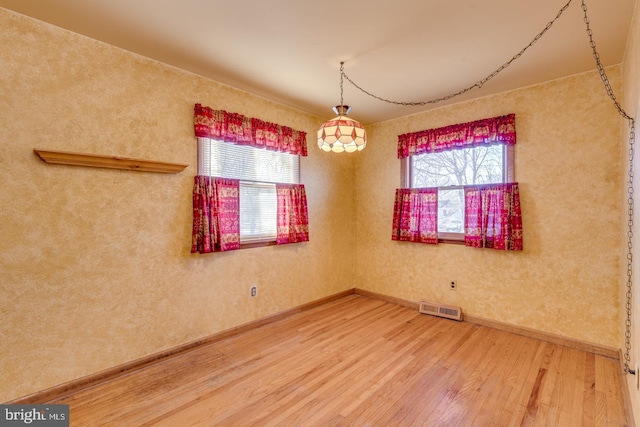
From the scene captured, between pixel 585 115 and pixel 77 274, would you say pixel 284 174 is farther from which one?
pixel 585 115

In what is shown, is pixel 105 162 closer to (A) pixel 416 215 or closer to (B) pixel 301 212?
(B) pixel 301 212

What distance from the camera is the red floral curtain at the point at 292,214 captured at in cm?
362

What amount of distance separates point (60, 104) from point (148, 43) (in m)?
0.81

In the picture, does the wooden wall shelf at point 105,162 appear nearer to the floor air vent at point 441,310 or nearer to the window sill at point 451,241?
the window sill at point 451,241

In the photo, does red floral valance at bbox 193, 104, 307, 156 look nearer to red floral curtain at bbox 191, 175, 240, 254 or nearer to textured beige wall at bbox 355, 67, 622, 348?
red floral curtain at bbox 191, 175, 240, 254

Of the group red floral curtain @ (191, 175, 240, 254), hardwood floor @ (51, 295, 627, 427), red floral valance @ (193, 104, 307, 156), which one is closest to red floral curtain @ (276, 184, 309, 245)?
red floral valance @ (193, 104, 307, 156)

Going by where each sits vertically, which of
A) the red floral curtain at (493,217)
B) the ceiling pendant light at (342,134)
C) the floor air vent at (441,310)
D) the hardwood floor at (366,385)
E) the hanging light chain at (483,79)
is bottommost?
the hardwood floor at (366,385)

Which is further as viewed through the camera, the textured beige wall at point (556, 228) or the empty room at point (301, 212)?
the textured beige wall at point (556, 228)

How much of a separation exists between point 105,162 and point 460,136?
3.68 meters

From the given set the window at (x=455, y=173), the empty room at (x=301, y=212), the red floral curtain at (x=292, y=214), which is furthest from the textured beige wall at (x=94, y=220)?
the window at (x=455, y=173)

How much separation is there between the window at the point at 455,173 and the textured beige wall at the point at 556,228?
0.54ft

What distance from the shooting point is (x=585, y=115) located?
283 centimetres

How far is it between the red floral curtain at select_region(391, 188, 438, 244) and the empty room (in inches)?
1.3

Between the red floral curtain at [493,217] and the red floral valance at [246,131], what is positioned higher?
the red floral valance at [246,131]
